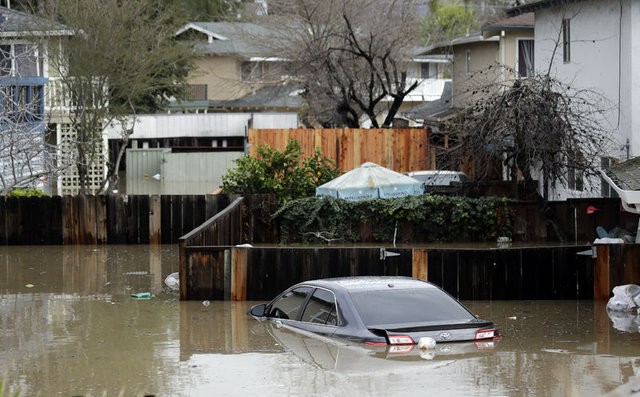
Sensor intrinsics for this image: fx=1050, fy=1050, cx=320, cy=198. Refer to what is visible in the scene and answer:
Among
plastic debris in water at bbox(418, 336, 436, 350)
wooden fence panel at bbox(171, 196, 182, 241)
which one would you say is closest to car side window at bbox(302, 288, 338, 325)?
plastic debris in water at bbox(418, 336, 436, 350)

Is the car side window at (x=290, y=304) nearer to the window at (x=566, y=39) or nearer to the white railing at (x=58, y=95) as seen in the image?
the window at (x=566, y=39)

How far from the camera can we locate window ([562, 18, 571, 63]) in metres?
27.4

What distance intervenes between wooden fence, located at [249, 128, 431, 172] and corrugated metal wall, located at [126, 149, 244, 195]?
27.5ft

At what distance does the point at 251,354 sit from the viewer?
43.5 ft

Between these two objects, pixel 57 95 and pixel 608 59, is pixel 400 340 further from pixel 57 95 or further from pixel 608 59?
pixel 57 95

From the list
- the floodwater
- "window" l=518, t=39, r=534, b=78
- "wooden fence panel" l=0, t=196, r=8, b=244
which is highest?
"window" l=518, t=39, r=534, b=78

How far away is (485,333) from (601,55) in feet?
51.0

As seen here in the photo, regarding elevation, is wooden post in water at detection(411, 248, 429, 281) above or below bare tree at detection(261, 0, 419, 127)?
below

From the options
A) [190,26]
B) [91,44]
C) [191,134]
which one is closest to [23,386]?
[91,44]

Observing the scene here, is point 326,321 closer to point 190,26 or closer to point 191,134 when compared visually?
point 191,134

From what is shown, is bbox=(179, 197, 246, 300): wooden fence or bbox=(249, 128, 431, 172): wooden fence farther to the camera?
bbox=(249, 128, 431, 172): wooden fence

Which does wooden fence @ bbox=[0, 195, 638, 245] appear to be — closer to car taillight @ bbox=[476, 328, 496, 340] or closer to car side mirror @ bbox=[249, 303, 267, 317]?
car side mirror @ bbox=[249, 303, 267, 317]

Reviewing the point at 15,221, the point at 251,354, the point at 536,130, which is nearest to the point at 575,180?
the point at 536,130

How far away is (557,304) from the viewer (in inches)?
714
